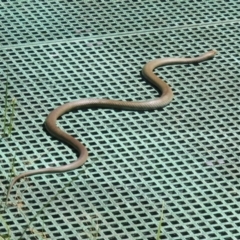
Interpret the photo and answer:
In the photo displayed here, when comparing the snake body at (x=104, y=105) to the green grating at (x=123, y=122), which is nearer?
the green grating at (x=123, y=122)

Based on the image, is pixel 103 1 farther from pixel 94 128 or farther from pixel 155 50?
pixel 94 128

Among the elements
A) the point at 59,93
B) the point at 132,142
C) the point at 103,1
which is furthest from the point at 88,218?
the point at 103,1

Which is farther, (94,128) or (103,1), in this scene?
(103,1)

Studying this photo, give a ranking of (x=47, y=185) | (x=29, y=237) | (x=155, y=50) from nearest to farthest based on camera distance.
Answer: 1. (x=29, y=237)
2. (x=47, y=185)
3. (x=155, y=50)
